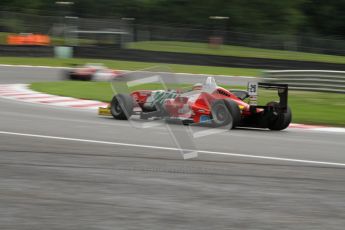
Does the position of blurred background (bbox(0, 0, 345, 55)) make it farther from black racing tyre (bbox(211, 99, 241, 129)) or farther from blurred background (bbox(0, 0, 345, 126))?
black racing tyre (bbox(211, 99, 241, 129))

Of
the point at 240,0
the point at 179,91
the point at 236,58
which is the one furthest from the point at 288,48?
the point at 179,91

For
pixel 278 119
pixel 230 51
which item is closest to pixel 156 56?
pixel 230 51

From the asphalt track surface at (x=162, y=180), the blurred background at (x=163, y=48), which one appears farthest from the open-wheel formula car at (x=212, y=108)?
the blurred background at (x=163, y=48)

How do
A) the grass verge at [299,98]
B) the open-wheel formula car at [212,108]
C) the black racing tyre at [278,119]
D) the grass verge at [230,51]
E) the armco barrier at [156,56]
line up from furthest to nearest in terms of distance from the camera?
the grass verge at [230,51]
the armco barrier at [156,56]
the grass verge at [299,98]
the black racing tyre at [278,119]
the open-wheel formula car at [212,108]

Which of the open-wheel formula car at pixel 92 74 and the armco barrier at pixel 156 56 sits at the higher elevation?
the open-wheel formula car at pixel 92 74

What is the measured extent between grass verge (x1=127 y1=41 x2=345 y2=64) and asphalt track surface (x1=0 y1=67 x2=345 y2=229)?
812 inches

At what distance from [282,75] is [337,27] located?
35992mm

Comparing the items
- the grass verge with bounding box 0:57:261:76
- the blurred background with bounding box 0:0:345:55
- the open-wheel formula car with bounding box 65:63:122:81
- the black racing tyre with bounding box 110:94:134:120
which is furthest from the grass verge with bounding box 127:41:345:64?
the black racing tyre with bounding box 110:94:134:120

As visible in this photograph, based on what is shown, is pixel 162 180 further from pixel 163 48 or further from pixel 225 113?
pixel 163 48

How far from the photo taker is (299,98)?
50.7ft

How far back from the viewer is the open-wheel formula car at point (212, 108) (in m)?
9.82

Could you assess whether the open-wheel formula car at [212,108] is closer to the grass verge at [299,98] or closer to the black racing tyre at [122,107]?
the black racing tyre at [122,107]

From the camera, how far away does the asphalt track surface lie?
15.1ft

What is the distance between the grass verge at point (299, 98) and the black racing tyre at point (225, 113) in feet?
4.35
